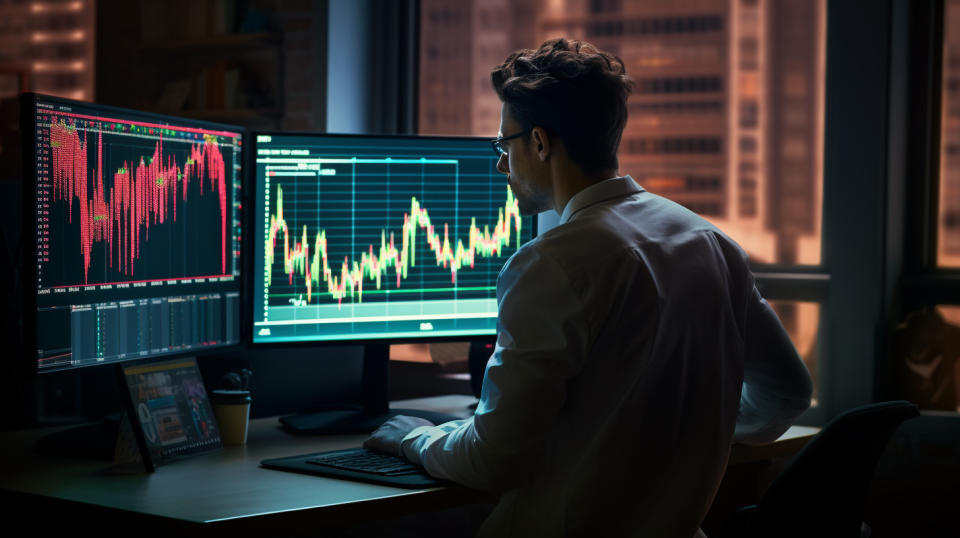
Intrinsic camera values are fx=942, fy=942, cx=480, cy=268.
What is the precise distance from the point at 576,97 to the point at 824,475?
625 mm

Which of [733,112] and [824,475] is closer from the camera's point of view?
[824,475]

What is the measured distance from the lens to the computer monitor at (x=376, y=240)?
191 centimetres

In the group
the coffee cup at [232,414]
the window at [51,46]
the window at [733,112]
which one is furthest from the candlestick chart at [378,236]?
the window at [51,46]

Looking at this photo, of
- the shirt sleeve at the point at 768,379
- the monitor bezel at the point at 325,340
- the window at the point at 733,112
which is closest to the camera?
the shirt sleeve at the point at 768,379

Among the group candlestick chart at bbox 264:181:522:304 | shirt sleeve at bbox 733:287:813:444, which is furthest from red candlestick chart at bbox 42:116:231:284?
shirt sleeve at bbox 733:287:813:444

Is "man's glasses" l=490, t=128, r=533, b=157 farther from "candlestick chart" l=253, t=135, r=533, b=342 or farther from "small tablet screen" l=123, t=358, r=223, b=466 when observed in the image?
"small tablet screen" l=123, t=358, r=223, b=466

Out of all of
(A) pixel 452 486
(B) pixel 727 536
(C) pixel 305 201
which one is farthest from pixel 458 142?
(B) pixel 727 536

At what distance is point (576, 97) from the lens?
138 centimetres

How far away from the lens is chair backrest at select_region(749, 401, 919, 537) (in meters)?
1.24

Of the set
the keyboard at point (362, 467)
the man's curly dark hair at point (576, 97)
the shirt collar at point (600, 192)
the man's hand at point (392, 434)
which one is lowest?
the keyboard at point (362, 467)

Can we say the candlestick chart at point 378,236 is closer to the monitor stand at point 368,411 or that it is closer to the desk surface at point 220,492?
the monitor stand at point 368,411

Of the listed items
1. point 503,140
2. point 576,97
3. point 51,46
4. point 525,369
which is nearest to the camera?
point 525,369

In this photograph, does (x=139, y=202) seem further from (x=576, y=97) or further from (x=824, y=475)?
(x=824, y=475)

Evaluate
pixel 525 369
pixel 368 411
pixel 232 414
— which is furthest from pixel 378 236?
pixel 525 369
